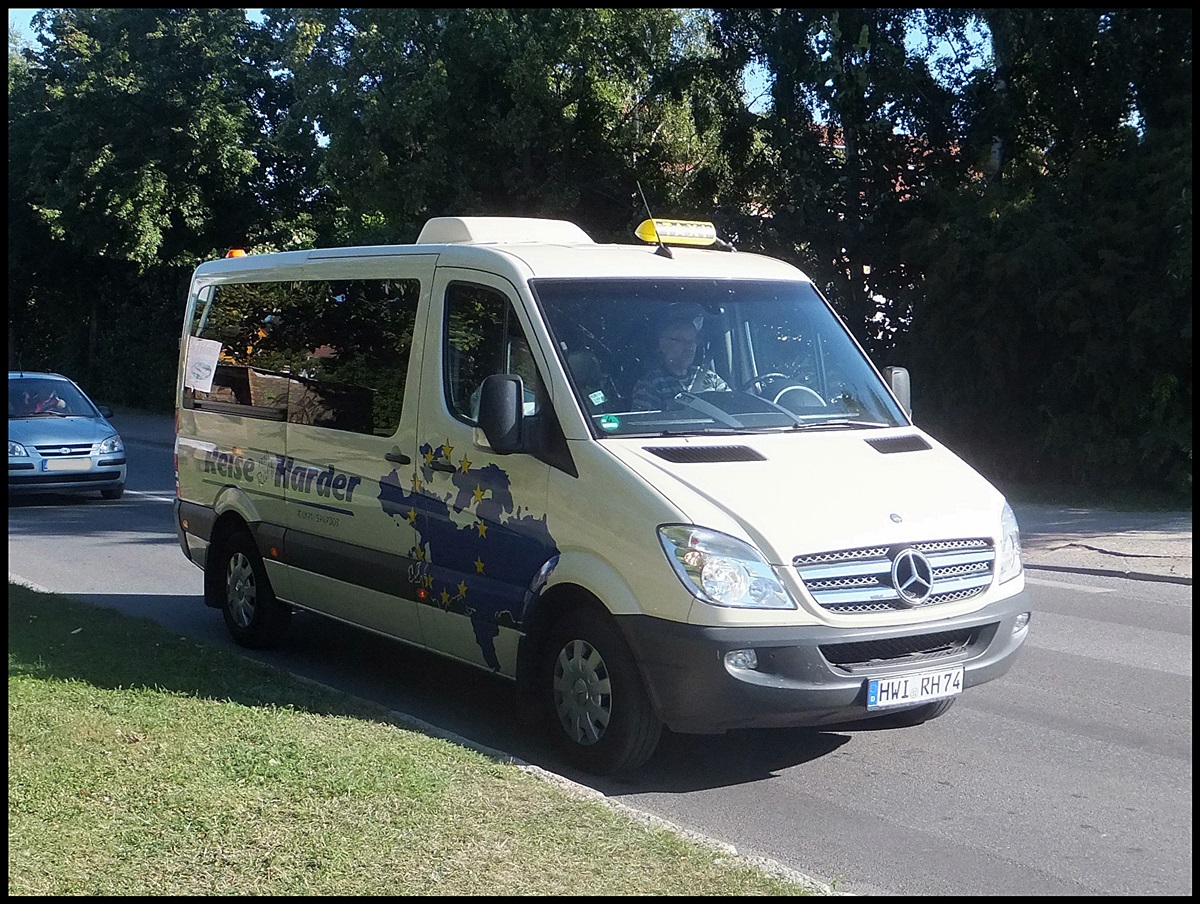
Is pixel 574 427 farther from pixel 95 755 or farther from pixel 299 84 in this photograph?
pixel 299 84

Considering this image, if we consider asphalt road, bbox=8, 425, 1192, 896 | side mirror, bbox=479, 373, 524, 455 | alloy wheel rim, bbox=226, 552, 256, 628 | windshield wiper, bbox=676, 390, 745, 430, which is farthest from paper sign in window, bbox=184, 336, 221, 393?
windshield wiper, bbox=676, 390, 745, 430

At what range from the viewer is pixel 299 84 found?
23.8 metres

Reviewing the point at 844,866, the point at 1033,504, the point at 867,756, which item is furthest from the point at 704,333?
the point at 1033,504

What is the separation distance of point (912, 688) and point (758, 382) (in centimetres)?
164

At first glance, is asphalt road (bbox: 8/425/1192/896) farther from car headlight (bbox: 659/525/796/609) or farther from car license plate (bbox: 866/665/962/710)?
car headlight (bbox: 659/525/796/609)

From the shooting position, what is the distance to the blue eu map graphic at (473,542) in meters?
6.06

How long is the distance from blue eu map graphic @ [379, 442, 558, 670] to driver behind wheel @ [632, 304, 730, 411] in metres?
0.74

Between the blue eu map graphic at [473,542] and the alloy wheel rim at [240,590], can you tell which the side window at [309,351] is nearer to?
the blue eu map graphic at [473,542]

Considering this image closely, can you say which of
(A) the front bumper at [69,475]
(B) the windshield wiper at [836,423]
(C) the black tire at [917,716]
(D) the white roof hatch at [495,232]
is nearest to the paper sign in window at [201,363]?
(D) the white roof hatch at [495,232]

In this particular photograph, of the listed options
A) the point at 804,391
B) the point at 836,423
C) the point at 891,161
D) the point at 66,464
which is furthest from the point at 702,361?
the point at 891,161

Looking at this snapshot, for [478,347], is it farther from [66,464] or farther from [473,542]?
[66,464]

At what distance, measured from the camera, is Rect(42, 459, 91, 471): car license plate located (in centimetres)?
1622

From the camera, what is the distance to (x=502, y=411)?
232 inches

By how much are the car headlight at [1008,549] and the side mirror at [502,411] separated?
83.1 inches
